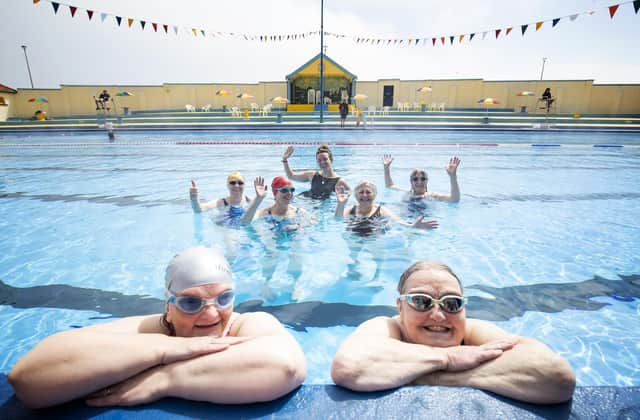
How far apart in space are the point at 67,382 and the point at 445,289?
1512mm

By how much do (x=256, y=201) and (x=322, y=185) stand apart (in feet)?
8.19

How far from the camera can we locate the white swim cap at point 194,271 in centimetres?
155

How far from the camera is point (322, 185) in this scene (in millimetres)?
6285

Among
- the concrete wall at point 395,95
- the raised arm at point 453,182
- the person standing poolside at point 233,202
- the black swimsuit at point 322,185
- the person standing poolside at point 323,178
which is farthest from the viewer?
the concrete wall at point 395,95

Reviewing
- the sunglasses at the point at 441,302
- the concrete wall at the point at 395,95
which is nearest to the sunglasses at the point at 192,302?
the sunglasses at the point at 441,302

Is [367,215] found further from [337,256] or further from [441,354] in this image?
[441,354]

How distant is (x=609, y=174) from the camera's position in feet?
30.4

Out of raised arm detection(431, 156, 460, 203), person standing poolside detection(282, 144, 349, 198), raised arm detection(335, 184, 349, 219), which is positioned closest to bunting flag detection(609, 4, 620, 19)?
raised arm detection(431, 156, 460, 203)

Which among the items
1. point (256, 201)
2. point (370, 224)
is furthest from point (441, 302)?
point (370, 224)

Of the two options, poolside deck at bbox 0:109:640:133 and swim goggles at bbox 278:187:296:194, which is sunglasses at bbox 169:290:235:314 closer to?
swim goggles at bbox 278:187:296:194

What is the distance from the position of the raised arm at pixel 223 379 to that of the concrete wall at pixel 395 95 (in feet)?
107

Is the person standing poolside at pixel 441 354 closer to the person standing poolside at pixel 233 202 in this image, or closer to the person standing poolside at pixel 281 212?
the person standing poolside at pixel 281 212

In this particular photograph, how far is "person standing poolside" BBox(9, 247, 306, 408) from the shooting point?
3.97 feet

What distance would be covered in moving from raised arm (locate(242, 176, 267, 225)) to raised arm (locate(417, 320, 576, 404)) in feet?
8.90
